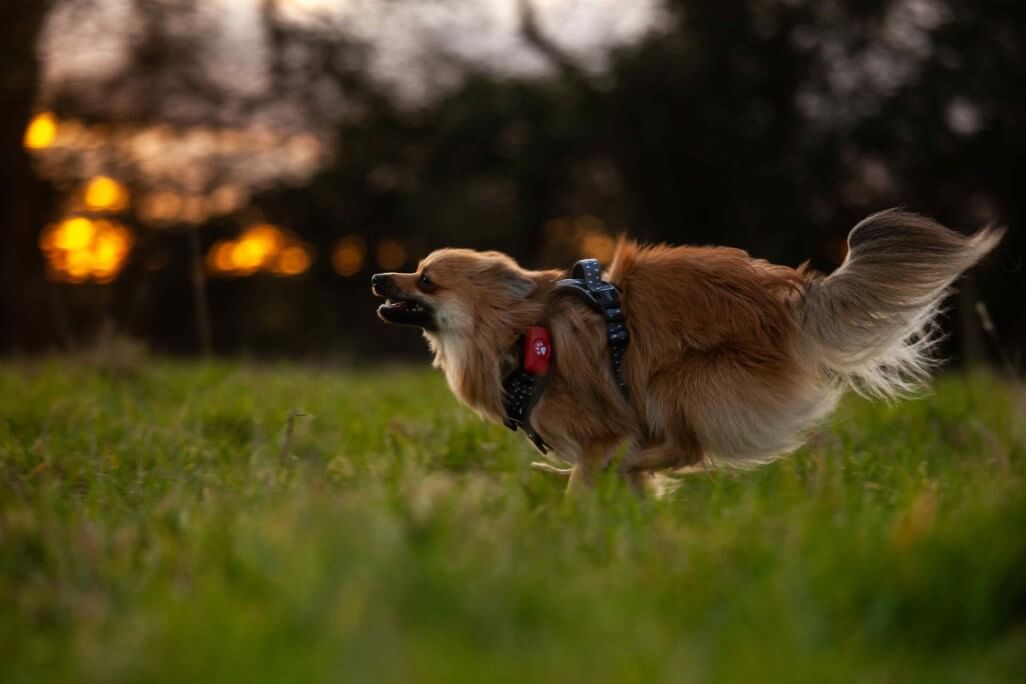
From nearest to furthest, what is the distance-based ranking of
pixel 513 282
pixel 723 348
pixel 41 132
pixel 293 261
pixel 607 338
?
pixel 723 348 → pixel 607 338 → pixel 513 282 → pixel 41 132 → pixel 293 261

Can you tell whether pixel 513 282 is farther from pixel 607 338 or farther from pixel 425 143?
pixel 425 143

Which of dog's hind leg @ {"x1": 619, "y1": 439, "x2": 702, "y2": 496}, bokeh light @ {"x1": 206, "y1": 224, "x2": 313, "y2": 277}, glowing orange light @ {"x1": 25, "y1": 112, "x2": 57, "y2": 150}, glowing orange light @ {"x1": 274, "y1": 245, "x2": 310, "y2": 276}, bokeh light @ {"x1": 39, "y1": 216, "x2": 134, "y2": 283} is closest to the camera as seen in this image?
dog's hind leg @ {"x1": 619, "y1": 439, "x2": 702, "y2": 496}

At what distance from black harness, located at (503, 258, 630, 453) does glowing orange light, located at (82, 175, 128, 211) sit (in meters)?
8.34

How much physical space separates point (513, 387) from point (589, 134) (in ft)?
27.5

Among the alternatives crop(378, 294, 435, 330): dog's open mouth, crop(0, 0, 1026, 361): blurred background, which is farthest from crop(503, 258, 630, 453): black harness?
crop(0, 0, 1026, 361): blurred background

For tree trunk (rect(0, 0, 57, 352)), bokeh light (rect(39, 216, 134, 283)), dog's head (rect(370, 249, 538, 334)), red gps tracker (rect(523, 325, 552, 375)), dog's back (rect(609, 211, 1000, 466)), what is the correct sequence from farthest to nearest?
bokeh light (rect(39, 216, 134, 283)) → tree trunk (rect(0, 0, 57, 352)) → dog's head (rect(370, 249, 538, 334)) → red gps tracker (rect(523, 325, 552, 375)) → dog's back (rect(609, 211, 1000, 466))

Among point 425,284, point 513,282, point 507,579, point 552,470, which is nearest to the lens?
point 507,579

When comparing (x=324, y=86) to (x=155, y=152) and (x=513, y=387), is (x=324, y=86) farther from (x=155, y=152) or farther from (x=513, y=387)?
(x=513, y=387)

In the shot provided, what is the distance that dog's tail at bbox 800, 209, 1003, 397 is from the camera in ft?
12.1

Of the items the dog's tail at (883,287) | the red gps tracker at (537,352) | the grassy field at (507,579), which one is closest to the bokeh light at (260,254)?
the grassy field at (507,579)

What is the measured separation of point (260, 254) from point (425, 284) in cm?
825

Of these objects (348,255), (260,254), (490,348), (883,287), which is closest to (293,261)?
(260,254)

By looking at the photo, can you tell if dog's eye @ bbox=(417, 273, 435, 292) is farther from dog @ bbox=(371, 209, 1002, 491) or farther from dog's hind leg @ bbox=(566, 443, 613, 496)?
dog's hind leg @ bbox=(566, 443, 613, 496)

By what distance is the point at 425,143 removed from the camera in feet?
40.2
